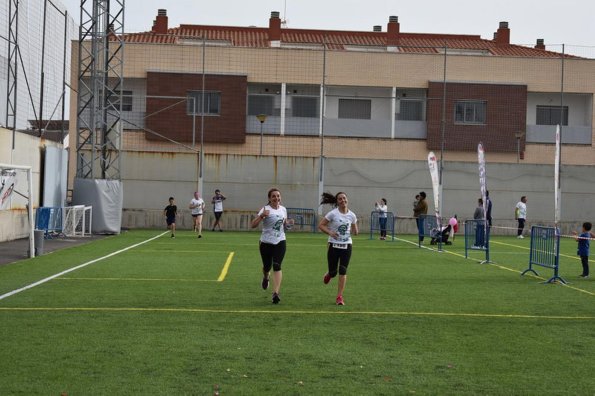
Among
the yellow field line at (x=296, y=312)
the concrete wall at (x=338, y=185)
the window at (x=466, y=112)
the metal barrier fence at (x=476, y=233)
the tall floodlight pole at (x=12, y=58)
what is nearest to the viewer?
the yellow field line at (x=296, y=312)

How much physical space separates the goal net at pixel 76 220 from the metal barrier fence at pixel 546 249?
58.8 ft

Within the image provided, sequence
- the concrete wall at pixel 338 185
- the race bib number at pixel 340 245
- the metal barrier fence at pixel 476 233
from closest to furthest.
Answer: the race bib number at pixel 340 245, the metal barrier fence at pixel 476 233, the concrete wall at pixel 338 185

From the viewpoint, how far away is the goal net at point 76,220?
111 ft

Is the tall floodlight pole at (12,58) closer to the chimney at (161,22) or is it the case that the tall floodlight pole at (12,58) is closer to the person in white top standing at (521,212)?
the person in white top standing at (521,212)

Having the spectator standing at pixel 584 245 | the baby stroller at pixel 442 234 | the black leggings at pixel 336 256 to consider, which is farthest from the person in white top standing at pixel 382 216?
the black leggings at pixel 336 256

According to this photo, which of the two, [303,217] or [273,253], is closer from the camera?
[273,253]

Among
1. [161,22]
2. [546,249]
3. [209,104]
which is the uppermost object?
[161,22]

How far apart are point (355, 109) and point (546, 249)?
111 ft

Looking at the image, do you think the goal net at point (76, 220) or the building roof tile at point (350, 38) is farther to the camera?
the building roof tile at point (350, 38)

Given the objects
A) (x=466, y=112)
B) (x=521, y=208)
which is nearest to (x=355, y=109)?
(x=466, y=112)

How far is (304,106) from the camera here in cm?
5191

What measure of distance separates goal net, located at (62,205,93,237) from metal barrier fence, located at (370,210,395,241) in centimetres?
1079

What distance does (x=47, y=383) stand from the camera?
8.31 m

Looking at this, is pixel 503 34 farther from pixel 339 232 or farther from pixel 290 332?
pixel 290 332
